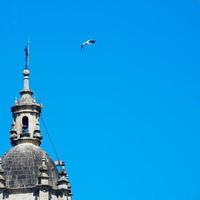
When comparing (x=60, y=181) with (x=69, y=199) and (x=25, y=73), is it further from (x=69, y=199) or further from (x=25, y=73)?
(x=25, y=73)

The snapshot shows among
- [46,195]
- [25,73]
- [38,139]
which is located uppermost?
[25,73]

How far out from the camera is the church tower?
125 m

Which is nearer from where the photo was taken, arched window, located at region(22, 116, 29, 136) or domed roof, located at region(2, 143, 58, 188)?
domed roof, located at region(2, 143, 58, 188)

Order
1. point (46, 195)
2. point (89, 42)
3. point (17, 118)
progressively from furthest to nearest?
point (17, 118) → point (46, 195) → point (89, 42)

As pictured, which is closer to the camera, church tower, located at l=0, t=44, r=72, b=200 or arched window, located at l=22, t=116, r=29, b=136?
church tower, located at l=0, t=44, r=72, b=200

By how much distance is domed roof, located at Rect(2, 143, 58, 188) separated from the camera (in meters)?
126

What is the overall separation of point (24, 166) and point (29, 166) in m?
0.53

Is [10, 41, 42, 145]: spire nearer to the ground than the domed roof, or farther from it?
farther from it

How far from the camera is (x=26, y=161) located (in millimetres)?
126938

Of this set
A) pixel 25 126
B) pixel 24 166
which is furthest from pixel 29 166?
pixel 25 126

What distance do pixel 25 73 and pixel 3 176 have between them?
15.6 m

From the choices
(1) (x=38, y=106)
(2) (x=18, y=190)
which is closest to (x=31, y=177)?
(2) (x=18, y=190)

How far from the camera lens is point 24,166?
127 m

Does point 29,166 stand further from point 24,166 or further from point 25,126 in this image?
point 25,126
